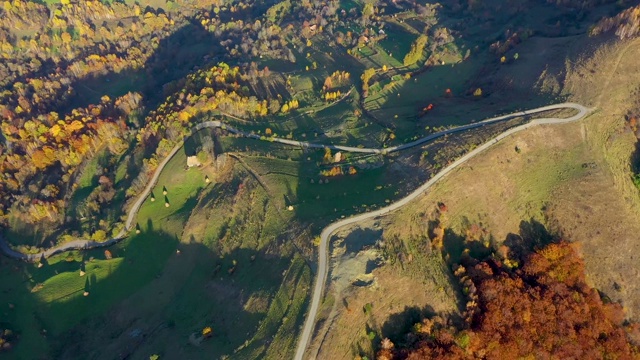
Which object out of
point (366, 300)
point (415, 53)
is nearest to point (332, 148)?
point (366, 300)

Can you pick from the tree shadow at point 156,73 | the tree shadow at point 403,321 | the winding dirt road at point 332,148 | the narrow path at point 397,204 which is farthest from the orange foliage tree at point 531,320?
the tree shadow at point 156,73

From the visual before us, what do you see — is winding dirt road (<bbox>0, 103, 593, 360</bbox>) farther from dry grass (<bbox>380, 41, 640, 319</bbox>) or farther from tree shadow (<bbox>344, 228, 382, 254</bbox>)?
tree shadow (<bbox>344, 228, 382, 254</bbox>)

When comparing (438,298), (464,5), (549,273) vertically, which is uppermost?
(464,5)

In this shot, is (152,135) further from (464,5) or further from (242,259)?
(464,5)

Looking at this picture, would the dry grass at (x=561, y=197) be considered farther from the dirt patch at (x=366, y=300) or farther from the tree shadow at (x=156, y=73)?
the tree shadow at (x=156, y=73)

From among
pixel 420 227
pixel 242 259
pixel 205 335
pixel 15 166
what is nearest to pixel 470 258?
pixel 420 227

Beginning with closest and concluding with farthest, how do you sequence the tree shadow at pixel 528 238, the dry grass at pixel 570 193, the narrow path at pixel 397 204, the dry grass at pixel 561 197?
the narrow path at pixel 397 204 → the dry grass at pixel 561 197 → the dry grass at pixel 570 193 → the tree shadow at pixel 528 238

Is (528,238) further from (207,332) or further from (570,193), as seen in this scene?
(207,332)

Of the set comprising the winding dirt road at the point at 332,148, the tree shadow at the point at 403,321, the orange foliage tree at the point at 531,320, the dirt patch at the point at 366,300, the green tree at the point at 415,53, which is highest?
the green tree at the point at 415,53
